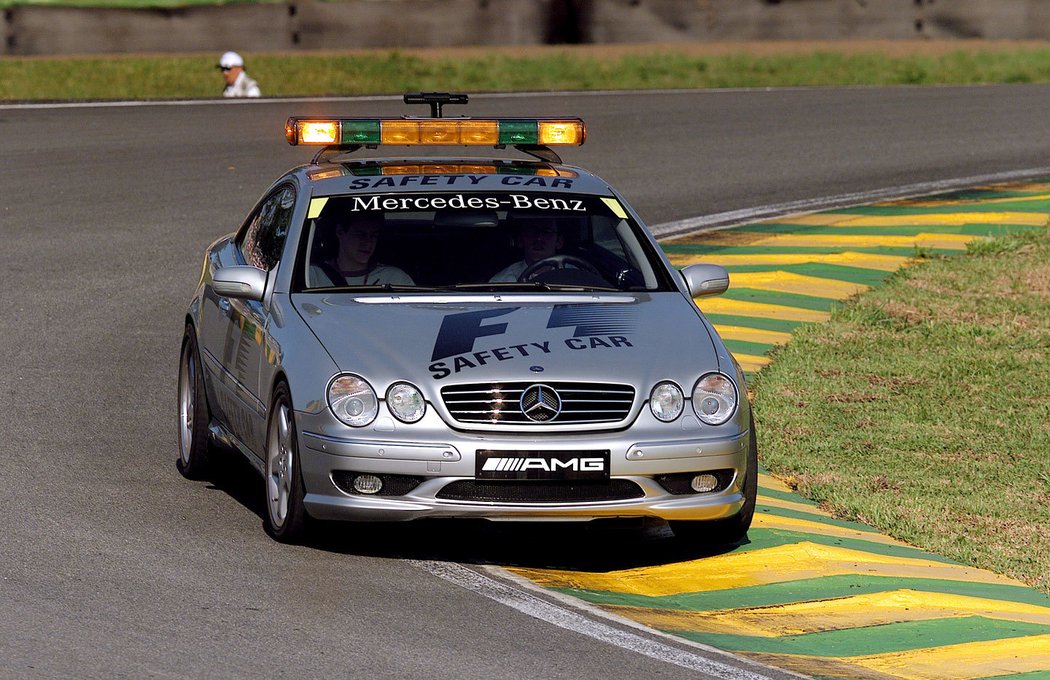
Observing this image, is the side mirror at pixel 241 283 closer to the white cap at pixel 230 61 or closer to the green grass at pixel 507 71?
the white cap at pixel 230 61

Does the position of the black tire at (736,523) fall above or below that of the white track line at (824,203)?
above

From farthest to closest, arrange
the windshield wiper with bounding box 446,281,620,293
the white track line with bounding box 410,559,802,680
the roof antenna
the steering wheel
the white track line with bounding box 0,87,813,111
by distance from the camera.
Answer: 1. the white track line with bounding box 0,87,813,111
2. the roof antenna
3. the steering wheel
4. the windshield wiper with bounding box 446,281,620,293
5. the white track line with bounding box 410,559,802,680

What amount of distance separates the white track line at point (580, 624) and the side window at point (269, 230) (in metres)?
1.93

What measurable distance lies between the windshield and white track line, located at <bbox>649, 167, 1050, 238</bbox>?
6.73 meters

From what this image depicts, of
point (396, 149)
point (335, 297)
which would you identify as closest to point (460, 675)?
point (335, 297)

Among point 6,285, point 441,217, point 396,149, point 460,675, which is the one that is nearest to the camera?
point 460,675

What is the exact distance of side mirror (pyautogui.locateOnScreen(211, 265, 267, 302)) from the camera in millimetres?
8195

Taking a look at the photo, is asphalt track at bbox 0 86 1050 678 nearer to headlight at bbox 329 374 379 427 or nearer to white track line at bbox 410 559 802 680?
white track line at bbox 410 559 802 680

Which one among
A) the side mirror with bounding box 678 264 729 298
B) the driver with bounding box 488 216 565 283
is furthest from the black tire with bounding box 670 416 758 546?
the driver with bounding box 488 216 565 283

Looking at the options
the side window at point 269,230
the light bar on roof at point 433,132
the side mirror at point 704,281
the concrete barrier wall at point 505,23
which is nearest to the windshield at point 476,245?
the side mirror at point 704,281

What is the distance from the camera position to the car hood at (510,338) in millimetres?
7352

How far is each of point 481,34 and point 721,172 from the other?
10.9m

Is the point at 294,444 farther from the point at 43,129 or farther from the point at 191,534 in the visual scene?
the point at 43,129

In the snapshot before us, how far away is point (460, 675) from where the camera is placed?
6105mm
